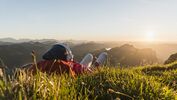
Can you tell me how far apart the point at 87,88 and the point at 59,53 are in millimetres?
7522

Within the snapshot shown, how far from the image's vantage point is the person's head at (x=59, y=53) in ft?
50.0

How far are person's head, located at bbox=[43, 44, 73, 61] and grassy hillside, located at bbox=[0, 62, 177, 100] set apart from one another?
5577mm

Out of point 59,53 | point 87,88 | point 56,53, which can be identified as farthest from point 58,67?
point 87,88

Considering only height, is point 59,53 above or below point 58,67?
above

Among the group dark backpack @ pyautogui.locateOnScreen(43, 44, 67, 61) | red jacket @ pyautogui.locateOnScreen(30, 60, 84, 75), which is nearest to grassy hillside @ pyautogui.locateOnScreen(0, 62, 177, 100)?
red jacket @ pyautogui.locateOnScreen(30, 60, 84, 75)

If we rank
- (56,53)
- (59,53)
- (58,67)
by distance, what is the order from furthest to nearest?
(59,53) < (56,53) < (58,67)

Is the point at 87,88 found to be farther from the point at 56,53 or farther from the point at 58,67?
the point at 56,53

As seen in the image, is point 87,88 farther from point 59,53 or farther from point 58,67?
point 59,53

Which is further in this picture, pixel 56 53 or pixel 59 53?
pixel 59 53

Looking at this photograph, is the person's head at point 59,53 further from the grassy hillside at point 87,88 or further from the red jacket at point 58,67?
the grassy hillside at point 87,88

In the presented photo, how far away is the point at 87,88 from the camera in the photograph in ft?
27.1

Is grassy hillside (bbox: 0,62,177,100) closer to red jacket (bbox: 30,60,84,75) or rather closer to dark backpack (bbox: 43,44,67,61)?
red jacket (bbox: 30,60,84,75)

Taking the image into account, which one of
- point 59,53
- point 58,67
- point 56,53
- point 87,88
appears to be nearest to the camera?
point 87,88

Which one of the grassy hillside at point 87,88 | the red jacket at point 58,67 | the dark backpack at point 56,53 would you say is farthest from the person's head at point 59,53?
the grassy hillside at point 87,88
